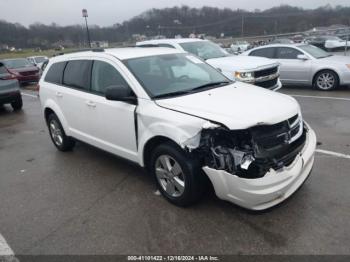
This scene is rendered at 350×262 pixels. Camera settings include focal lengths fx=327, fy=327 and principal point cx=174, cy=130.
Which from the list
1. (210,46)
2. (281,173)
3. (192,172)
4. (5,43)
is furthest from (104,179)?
(5,43)

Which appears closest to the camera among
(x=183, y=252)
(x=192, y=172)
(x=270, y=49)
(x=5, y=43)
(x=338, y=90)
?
(x=183, y=252)

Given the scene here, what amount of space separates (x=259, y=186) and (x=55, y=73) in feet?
13.5

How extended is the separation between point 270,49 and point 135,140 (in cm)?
835

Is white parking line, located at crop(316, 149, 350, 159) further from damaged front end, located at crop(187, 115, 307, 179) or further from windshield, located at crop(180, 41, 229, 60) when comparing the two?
windshield, located at crop(180, 41, 229, 60)

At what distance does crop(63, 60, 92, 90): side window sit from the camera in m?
4.74

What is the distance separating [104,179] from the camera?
181 inches

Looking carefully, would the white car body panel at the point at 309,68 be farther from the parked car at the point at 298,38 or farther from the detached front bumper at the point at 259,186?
the parked car at the point at 298,38

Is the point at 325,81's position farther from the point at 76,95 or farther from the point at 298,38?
the point at 298,38

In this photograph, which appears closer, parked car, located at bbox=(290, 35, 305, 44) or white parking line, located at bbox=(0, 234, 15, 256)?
white parking line, located at bbox=(0, 234, 15, 256)

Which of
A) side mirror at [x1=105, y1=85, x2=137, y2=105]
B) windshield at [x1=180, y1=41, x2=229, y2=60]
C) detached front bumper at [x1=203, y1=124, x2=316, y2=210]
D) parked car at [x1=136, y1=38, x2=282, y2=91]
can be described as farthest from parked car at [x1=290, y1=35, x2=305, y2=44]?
detached front bumper at [x1=203, y1=124, x2=316, y2=210]

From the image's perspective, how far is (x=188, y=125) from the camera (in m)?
3.27

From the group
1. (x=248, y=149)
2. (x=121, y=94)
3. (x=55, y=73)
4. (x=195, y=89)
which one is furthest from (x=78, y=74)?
(x=248, y=149)

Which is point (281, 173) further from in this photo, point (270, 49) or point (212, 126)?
point (270, 49)

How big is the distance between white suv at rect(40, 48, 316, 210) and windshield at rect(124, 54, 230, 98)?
0.04 ft
